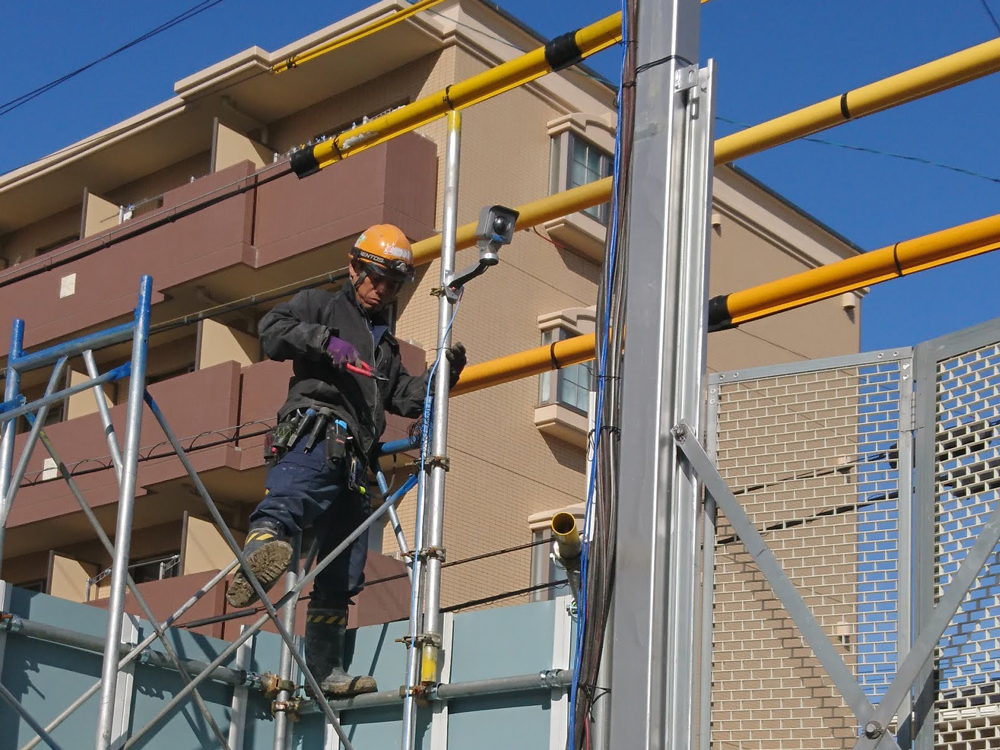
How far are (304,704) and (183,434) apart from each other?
12655 mm

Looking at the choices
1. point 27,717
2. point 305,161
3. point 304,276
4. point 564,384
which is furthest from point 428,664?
point 304,276

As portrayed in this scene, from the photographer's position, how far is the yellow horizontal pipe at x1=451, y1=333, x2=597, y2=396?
926 cm

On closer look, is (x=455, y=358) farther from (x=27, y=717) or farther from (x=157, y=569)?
(x=157, y=569)

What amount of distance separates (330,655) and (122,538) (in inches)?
78.7

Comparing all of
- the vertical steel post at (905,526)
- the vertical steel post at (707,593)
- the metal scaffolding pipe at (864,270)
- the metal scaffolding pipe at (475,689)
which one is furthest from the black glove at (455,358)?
the vertical steel post at (905,526)

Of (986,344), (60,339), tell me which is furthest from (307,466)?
(60,339)

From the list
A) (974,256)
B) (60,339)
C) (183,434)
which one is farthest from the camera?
(60,339)

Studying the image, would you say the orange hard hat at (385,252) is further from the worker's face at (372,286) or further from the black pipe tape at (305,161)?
the black pipe tape at (305,161)

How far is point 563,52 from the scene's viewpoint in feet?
30.2

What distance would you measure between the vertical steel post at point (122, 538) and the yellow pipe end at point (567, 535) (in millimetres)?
1751

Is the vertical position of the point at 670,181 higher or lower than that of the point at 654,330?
higher

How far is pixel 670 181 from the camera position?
6102 millimetres

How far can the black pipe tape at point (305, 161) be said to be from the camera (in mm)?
10555

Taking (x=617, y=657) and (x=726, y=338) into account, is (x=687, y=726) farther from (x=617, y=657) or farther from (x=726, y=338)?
(x=726, y=338)
